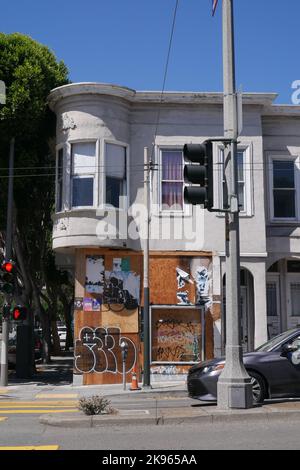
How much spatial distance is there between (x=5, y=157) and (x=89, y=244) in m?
4.42

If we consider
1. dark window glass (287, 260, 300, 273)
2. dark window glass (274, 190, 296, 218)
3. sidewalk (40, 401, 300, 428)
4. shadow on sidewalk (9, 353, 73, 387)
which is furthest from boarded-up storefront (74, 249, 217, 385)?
sidewalk (40, 401, 300, 428)

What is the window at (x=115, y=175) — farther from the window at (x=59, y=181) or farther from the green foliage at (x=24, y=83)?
the green foliage at (x=24, y=83)

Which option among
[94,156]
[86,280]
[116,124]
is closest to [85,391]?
[86,280]

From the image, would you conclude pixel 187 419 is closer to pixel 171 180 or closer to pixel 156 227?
pixel 156 227

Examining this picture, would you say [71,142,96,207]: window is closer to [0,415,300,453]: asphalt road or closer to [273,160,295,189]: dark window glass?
[273,160,295,189]: dark window glass

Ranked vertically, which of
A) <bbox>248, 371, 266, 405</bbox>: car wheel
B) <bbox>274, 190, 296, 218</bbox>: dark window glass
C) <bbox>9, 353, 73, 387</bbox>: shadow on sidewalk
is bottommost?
<bbox>9, 353, 73, 387</bbox>: shadow on sidewalk

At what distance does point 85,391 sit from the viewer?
17078mm

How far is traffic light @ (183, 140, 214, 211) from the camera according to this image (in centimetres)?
1004

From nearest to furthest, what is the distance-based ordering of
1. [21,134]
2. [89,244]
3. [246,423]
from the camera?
[246,423] → [89,244] → [21,134]

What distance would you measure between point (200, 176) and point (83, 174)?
9240mm

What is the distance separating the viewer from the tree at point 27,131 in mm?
18781

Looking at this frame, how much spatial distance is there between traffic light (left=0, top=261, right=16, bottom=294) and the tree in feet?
9.86

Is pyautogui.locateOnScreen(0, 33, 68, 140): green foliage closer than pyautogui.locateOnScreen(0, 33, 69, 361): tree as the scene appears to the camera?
Yes
